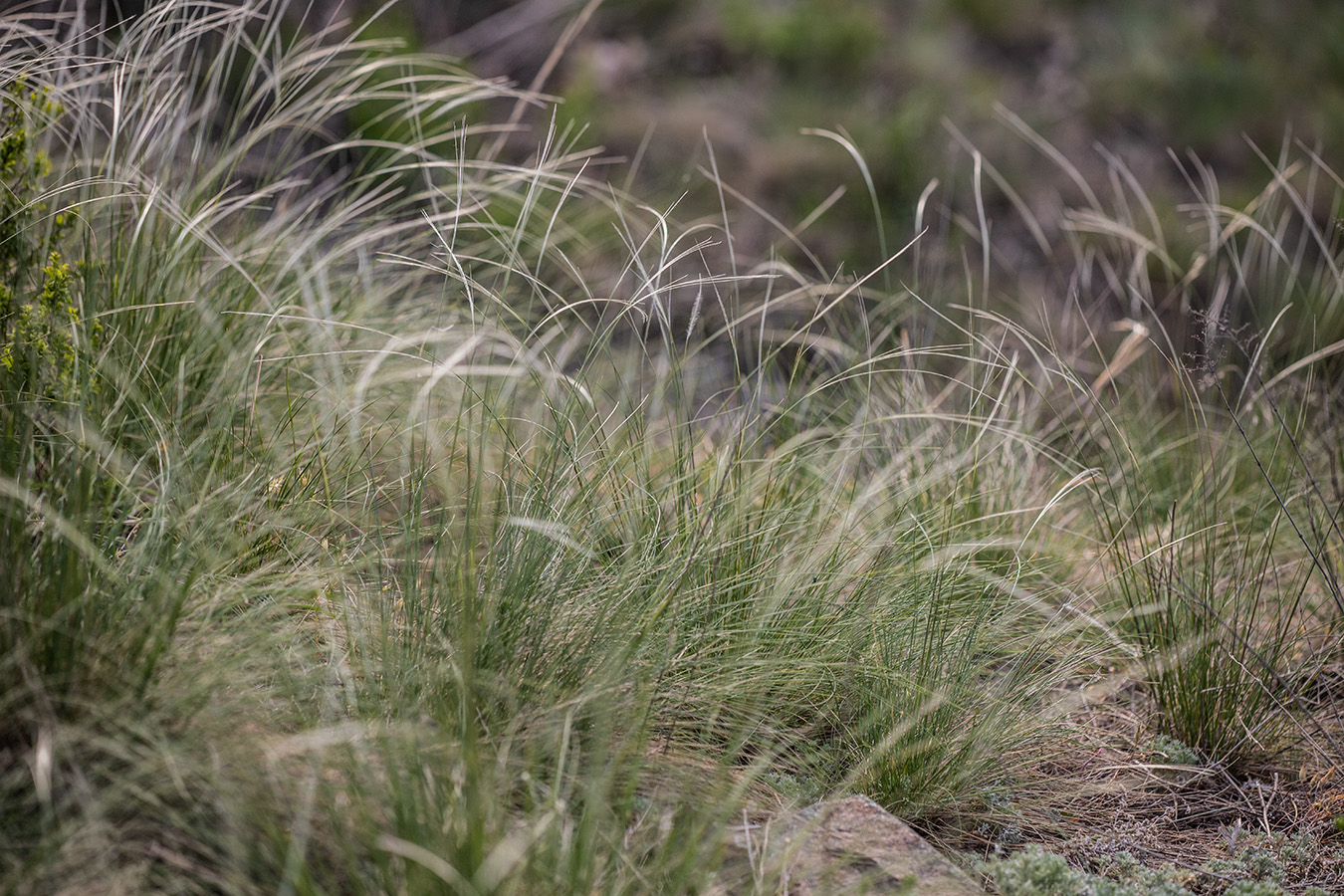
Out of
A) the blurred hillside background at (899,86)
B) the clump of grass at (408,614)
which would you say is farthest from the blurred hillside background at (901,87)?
the clump of grass at (408,614)

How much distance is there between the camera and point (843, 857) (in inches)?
51.8

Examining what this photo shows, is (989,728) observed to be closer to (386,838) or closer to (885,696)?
(885,696)

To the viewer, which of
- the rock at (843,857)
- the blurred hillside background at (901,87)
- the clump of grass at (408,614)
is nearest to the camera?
the clump of grass at (408,614)

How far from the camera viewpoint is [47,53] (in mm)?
2033

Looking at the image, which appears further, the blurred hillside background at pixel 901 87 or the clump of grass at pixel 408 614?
the blurred hillside background at pixel 901 87

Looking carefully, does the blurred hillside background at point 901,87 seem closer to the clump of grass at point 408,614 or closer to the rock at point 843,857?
the clump of grass at point 408,614

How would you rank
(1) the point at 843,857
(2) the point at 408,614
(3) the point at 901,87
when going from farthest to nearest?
(3) the point at 901,87 → (2) the point at 408,614 → (1) the point at 843,857

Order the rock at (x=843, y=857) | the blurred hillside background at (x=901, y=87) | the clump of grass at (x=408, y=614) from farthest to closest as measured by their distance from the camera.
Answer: the blurred hillside background at (x=901, y=87) → the rock at (x=843, y=857) → the clump of grass at (x=408, y=614)

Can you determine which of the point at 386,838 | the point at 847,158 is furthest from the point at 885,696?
the point at 847,158

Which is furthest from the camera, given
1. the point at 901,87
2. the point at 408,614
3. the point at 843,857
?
the point at 901,87

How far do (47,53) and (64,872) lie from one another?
1.70 m

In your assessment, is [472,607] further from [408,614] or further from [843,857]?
[843,857]

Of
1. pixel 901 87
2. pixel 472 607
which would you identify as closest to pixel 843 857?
pixel 472 607

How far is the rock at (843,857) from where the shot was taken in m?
1.27
